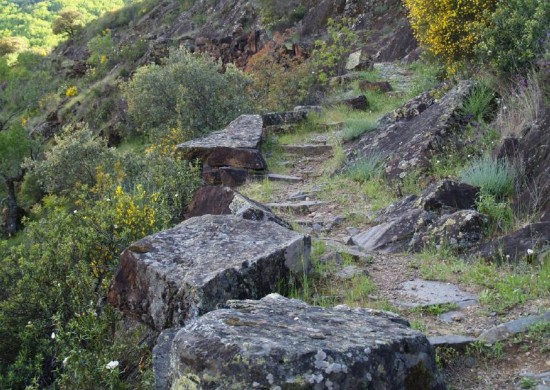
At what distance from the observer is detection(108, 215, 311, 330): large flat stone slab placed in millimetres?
3975

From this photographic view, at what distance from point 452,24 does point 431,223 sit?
5.46 meters

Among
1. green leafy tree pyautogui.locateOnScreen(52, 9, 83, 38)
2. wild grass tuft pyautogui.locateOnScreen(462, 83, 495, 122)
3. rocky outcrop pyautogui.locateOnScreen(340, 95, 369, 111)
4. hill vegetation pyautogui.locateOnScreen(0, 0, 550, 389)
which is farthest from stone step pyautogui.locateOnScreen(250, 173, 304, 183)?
green leafy tree pyautogui.locateOnScreen(52, 9, 83, 38)

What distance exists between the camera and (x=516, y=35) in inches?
320

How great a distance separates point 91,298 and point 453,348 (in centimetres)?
287

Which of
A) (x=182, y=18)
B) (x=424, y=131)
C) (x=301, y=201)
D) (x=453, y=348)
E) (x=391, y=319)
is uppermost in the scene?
(x=391, y=319)

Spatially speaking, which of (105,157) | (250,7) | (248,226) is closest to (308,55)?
(250,7)

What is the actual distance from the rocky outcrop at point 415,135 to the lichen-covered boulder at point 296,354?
4592 mm

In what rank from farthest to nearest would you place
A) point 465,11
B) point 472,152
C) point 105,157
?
1. point 105,157
2. point 465,11
3. point 472,152

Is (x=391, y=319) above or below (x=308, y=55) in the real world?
above

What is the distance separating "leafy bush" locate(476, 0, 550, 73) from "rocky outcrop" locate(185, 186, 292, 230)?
3854 mm

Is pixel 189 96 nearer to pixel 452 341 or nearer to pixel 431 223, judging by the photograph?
pixel 431 223

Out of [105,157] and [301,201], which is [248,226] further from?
[105,157]

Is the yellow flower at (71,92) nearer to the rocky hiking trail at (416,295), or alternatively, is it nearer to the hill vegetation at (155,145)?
the hill vegetation at (155,145)

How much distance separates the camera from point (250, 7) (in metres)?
28.0
